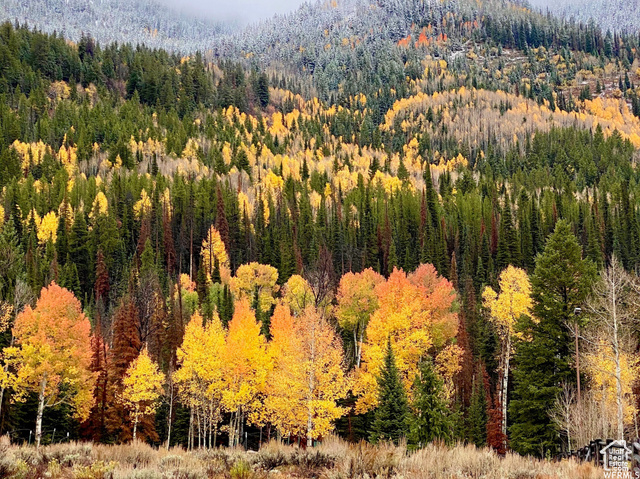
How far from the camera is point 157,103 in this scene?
610 feet

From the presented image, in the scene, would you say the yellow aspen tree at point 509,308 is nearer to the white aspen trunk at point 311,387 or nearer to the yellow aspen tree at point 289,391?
the white aspen trunk at point 311,387

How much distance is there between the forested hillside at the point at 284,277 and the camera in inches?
1193

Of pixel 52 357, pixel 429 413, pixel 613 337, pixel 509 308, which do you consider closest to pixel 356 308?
pixel 509 308

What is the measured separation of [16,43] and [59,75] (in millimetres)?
20005

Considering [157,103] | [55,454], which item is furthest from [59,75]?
[55,454]

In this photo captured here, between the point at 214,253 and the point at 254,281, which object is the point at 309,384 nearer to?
the point at 254,281

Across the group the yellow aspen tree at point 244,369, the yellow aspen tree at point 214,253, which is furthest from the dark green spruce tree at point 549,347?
the yellow aspen tree at point 214,253

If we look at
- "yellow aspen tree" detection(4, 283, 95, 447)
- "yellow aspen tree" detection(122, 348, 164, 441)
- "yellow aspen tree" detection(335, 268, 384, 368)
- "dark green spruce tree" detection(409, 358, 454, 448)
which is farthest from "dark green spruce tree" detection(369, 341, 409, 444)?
"yellow aspen tree" detection(4, 283, 95, 447)

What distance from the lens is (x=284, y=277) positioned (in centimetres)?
9131

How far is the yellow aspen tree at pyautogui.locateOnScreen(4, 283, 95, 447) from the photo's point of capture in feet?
116

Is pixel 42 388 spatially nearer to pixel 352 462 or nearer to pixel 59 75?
pixel 352 462

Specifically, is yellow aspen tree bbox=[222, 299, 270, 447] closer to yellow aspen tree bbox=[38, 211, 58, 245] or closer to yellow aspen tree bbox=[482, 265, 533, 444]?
yellow aspen tree bbox=[482, 265, 533, 444]

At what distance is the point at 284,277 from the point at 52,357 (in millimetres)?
55930

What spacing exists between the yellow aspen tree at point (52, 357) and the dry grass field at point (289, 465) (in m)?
23.2
